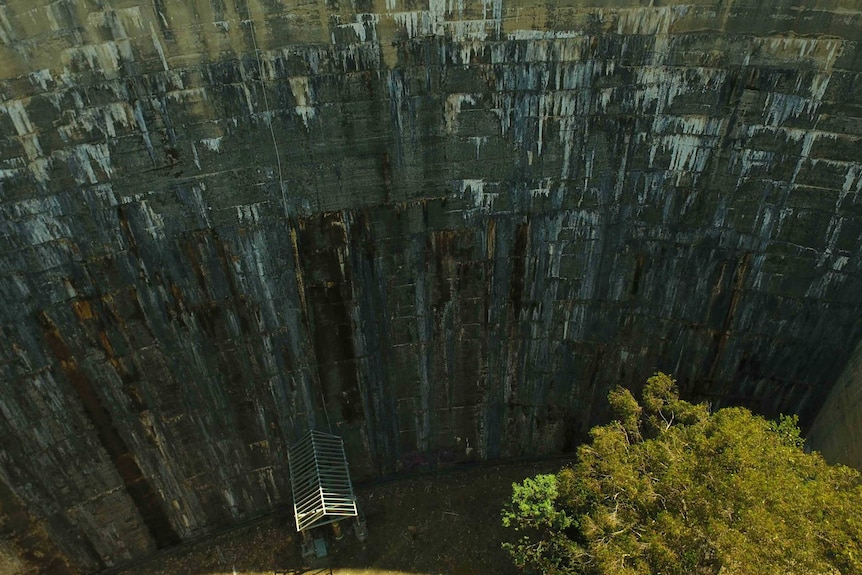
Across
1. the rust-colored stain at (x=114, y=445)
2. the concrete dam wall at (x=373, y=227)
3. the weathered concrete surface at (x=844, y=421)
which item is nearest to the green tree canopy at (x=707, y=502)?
the weathered concrete surface at (x=844, y=421)

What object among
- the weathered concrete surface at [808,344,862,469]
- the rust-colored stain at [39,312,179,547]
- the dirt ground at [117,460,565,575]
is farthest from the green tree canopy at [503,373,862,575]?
the rust-colored stain at [39,312,179,547]

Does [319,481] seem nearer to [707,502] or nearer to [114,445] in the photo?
[114,445]

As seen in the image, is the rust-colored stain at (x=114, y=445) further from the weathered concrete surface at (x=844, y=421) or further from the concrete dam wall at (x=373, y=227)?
the weathered concrete surface at (x=844, y=421)

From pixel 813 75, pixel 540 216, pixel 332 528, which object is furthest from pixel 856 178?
pixel 332 528

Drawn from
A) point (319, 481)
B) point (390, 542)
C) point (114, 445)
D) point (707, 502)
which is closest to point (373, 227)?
point (319, 481)

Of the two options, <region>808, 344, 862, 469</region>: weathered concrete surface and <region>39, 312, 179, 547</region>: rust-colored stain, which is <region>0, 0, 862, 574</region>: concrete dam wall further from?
<region>808, 344, 862, 469</region>: weathered concrete surface

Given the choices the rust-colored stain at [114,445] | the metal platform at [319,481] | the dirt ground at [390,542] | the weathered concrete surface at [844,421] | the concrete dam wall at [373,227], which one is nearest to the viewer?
the concrete dam wall at [373,227]
